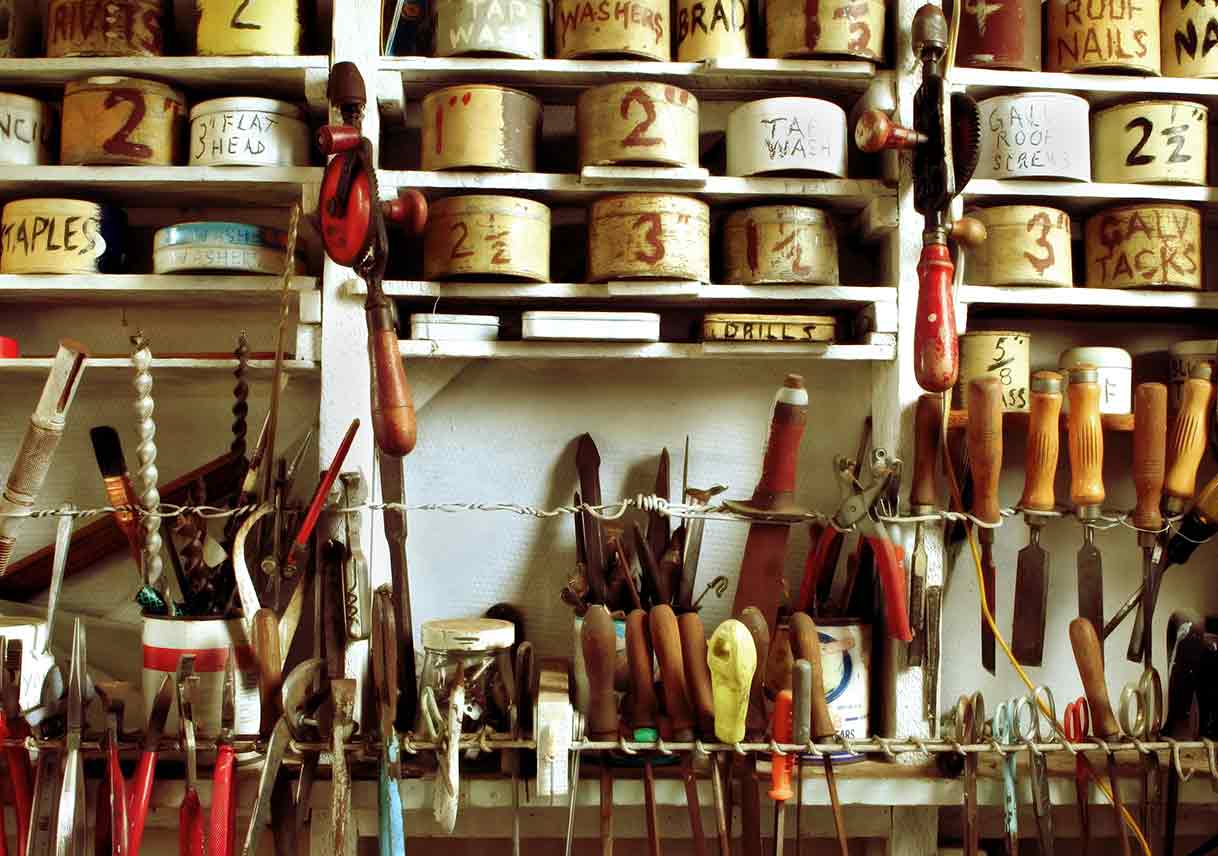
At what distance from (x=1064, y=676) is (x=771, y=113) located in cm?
91

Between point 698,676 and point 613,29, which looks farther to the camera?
point 613,29

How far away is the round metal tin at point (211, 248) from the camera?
1.30 meters

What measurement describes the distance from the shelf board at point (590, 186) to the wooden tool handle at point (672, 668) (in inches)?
21.2

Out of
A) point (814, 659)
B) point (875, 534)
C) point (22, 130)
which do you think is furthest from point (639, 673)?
point (22, 130)

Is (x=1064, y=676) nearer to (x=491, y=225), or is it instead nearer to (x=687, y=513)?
(x=687, y=513)

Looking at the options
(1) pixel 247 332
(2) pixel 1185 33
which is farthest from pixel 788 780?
(2) pixel 1185 33

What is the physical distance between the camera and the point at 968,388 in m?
1.25

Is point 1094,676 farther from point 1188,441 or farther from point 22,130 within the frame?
point 22,130

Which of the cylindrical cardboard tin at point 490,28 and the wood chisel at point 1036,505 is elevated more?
the cylindrical cardboard tin at point 490,28

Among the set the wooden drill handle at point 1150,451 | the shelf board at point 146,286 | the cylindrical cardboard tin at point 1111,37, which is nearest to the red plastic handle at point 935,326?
the wooden drill handle at point 1150,451

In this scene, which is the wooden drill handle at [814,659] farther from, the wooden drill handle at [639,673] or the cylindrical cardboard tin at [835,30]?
the cylindrical cardboard tin at [835,30]

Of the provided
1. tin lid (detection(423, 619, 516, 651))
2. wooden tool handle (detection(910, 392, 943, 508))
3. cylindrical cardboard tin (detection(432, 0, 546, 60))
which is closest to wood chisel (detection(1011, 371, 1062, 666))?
wooden tool handle (detection(910, 392, 943, 508))

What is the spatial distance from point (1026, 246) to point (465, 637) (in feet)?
2.81

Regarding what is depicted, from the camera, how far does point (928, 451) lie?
4.13 ft
